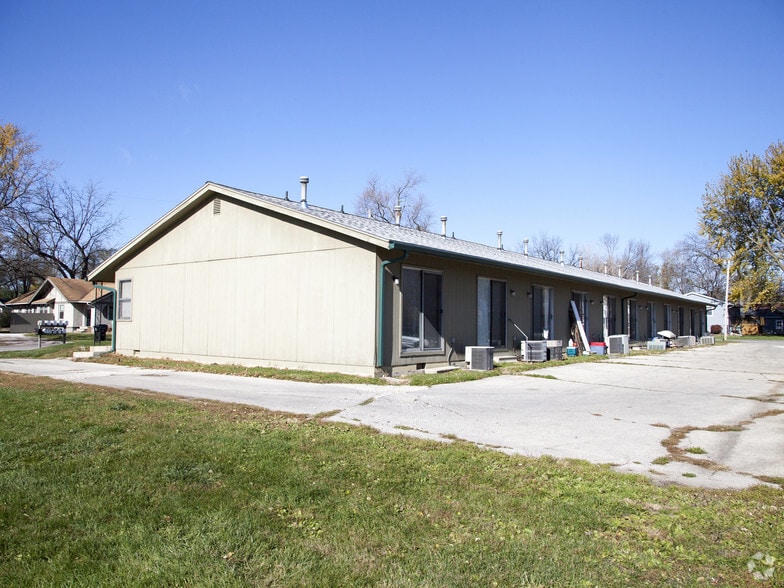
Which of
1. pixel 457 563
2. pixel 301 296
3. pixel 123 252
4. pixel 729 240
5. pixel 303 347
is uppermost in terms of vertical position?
pixel 729 240

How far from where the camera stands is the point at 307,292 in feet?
42.7

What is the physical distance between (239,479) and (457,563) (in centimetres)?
209

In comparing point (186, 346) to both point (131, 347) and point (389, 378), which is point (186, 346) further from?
point (389, 378)

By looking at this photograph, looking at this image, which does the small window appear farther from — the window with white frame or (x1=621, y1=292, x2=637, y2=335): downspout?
(x1=621, y1=292, x2=637, y2=335): downspout

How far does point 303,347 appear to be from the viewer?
13.0 metres

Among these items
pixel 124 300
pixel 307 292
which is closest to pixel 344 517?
pixel 307 292

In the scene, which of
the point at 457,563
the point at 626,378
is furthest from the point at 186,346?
the point at 457,563

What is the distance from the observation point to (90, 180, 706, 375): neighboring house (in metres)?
12.0

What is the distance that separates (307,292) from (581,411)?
22.8 feet

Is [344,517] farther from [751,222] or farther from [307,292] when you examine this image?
[751,222]

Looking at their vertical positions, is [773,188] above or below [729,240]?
above

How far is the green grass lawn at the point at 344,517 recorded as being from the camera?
3055mm

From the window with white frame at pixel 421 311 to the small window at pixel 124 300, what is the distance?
10.2m

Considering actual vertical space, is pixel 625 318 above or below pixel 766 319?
below
